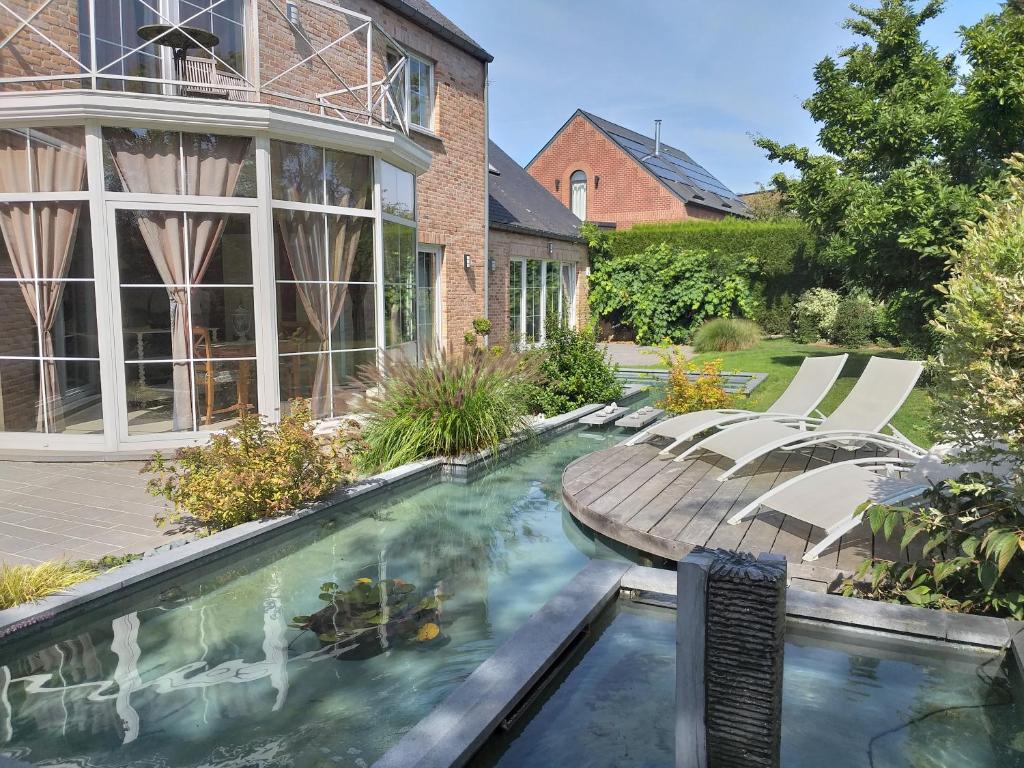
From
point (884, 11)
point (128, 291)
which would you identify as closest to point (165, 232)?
point (128, 291)

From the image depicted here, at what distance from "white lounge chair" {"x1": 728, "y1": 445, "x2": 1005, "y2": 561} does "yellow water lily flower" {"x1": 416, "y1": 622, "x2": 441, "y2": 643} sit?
209 centimetres

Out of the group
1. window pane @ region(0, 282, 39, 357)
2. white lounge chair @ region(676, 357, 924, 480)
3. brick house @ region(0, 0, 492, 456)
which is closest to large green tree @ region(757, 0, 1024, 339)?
white lounge chair @ region(676, 357, 924, 480)

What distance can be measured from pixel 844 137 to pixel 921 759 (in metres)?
12.2

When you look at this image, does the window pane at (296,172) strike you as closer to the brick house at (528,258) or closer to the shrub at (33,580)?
the shrub at (33,580)

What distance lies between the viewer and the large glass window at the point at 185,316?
729 cm

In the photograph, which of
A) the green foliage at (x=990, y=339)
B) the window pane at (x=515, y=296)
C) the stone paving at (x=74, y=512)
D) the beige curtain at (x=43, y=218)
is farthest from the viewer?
the window pane at (x=515, y=296)

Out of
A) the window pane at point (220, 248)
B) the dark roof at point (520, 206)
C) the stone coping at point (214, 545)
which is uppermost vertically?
the dark roof at point (520, 206)

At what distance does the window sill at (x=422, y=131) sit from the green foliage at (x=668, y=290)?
31.3 ft

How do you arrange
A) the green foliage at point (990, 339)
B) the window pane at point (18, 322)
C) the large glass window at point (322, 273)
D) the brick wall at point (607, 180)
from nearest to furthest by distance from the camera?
1. the green foliage at point (990, 339)
2. the window pane at point (18, 322)
3. the large glass window at point (322, 273)
4. the brick wall at point (607, 180)

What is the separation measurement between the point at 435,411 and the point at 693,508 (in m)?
3.11

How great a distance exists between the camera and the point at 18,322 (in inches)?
287

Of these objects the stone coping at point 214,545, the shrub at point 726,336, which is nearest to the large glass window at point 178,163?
the stone coping at point 214,545

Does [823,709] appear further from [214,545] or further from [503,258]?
[503,258]

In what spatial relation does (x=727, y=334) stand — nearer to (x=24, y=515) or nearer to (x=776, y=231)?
(x=776, y=231)
